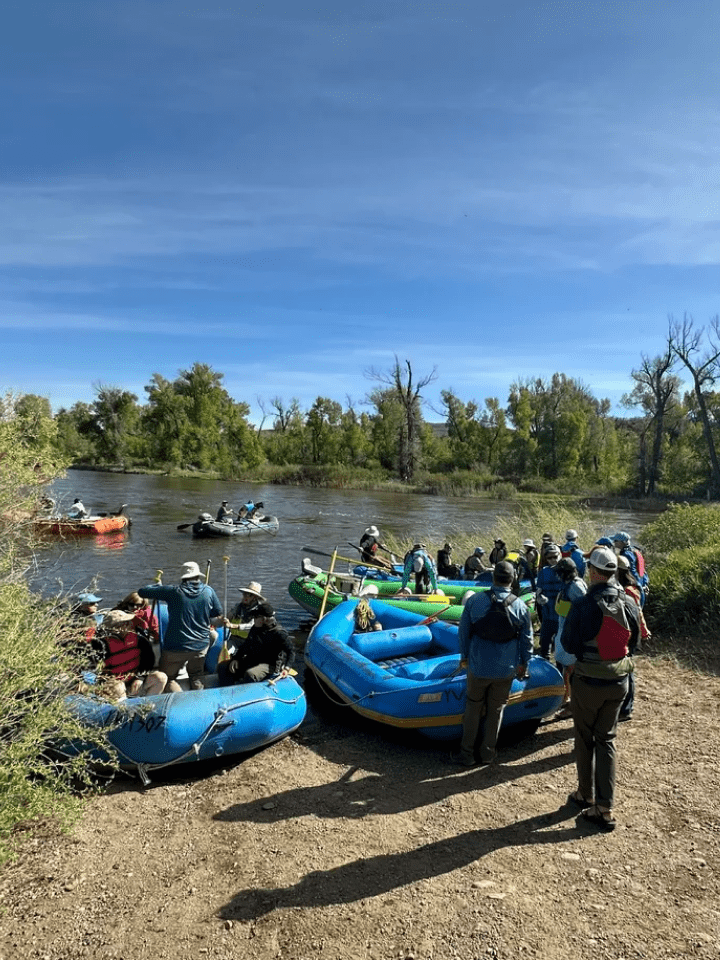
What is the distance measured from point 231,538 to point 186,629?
18.0 metres

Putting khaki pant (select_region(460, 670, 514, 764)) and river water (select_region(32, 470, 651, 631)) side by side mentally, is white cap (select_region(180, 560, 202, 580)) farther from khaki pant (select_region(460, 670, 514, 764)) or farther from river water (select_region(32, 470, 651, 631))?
khaki pant (select_region(460, 670, 514, 764))

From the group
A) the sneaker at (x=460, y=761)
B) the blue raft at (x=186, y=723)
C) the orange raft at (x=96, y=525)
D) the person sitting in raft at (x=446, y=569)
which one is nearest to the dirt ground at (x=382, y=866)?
the sneaker at (x=460, y=761)

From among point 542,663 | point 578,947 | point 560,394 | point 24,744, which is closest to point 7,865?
point 24,744

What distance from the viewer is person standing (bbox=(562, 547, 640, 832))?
182 inches

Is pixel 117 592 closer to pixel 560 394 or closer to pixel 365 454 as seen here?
pixel 365 454

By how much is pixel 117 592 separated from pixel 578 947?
14.6 meters

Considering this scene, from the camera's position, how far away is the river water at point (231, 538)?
1709 cm

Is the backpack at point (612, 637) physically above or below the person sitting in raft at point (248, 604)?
above

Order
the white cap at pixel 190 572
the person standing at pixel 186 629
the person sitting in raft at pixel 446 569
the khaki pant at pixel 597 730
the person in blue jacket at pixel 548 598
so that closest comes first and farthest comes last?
the khaki pant at pixel 597 730 → the person standing at pixel 186 629 → the white cap at pixel 190 572 → the person in blue jacket at pixel 548 598 → the person sitting in raft at pixel 446 569

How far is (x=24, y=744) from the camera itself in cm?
A: 405

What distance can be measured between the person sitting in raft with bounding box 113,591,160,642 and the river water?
2.94ft

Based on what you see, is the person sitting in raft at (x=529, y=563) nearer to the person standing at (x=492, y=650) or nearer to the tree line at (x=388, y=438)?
the person standing at (x=492, y=650)

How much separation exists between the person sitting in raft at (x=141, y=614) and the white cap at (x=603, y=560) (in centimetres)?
489

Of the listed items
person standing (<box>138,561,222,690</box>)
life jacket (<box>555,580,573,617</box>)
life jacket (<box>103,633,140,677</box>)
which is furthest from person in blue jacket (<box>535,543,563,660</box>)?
life jacket (<box>103,633,140,677</box>)
